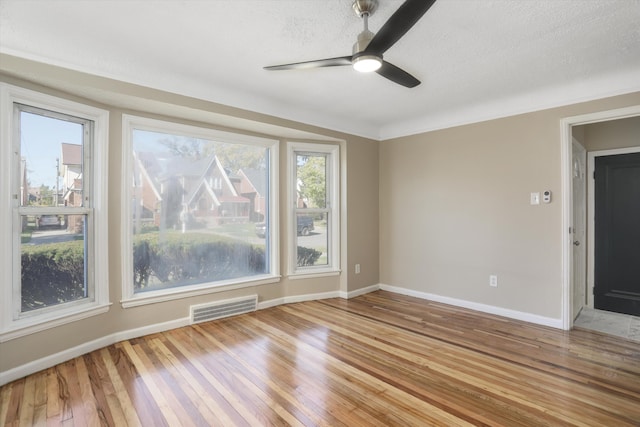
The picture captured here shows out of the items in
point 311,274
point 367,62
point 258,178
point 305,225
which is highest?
point 367,62

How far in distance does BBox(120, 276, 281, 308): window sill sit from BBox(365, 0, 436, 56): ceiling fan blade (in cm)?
294

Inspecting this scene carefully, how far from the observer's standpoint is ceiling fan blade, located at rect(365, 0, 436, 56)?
4.83ft

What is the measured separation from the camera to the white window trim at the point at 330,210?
13.8 ft

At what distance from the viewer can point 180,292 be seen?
3.33 meters

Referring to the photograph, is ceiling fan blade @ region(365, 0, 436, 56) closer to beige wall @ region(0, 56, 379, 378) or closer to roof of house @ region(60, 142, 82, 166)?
beige wall @ region(0, 56, 379, 378)

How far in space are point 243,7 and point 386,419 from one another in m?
2.68

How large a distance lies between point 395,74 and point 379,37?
60 centimetres

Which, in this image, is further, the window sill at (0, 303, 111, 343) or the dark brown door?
the dark brown door

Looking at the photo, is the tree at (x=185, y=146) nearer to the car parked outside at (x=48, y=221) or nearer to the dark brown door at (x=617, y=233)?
the car parked outside at (x=48, y=221)

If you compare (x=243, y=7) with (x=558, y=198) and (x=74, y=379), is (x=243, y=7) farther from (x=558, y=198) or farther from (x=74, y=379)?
(x=558, y=198)

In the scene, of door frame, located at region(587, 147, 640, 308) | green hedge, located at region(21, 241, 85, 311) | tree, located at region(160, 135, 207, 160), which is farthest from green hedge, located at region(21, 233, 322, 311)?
door frame, located at region(587, 147, 640, 308)

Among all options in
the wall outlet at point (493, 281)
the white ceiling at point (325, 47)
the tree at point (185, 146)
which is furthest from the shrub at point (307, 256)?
the wall outlet at point (493, 281)

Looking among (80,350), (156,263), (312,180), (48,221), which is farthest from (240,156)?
(80,350)

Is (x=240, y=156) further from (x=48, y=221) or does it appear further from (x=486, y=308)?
(x=486, y=308)
